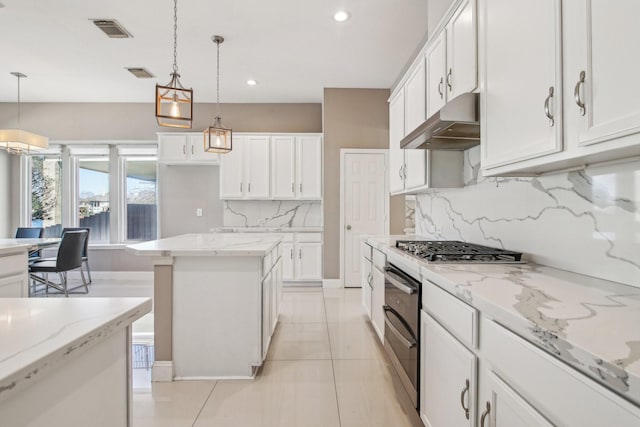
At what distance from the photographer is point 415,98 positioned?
2.59m

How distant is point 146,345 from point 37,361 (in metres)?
2.64

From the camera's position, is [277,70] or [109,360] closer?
[109,360]

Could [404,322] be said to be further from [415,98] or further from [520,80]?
[415,98]

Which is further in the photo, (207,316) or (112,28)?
(112,28)

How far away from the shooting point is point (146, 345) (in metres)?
2.80

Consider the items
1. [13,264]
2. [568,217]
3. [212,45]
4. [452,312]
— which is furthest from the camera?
[212,45]

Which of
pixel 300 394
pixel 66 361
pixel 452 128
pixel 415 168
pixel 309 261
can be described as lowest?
pixel 300 394

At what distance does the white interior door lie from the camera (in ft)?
16.5

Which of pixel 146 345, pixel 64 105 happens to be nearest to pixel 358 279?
pixel 146 345

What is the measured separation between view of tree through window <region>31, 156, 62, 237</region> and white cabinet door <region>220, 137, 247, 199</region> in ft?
10.6

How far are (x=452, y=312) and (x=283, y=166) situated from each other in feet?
14.1

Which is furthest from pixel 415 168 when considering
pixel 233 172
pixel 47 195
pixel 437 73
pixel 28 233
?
pixel 47 195

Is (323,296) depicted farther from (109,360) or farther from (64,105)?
(64,105)

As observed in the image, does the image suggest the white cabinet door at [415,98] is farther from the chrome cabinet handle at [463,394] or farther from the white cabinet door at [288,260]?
the white cabinet door at [288,260]
